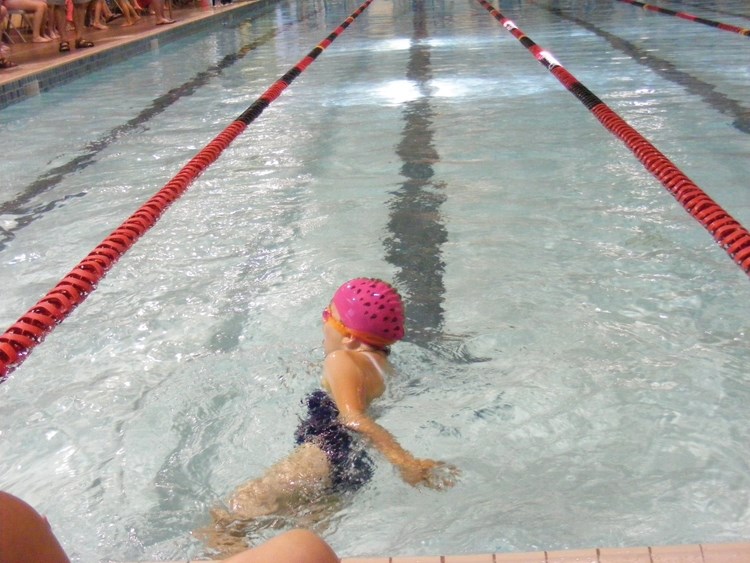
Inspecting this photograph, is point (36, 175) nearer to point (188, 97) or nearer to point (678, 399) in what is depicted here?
point (188, 97)

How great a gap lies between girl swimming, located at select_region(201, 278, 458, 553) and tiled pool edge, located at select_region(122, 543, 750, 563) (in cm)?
47

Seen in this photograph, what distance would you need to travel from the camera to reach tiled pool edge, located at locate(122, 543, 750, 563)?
1.50 meters

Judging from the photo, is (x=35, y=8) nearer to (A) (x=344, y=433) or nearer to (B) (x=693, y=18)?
(B) (x=693, y=18)

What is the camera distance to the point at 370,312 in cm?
224

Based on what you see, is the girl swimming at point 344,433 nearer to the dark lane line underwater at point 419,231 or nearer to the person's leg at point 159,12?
the dark lane line underwater at point 419,231

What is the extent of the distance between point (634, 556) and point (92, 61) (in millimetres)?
9345

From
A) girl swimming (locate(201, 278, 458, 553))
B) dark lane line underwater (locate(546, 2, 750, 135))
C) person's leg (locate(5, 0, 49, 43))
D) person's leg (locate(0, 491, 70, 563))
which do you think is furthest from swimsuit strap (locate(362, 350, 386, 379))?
person's leg (locate(5, 0, 49, 43))

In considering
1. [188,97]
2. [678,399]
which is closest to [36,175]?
[188,97]

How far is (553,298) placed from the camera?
3.23 metres

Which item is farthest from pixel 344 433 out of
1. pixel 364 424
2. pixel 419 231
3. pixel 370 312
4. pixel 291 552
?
pixel 419 231

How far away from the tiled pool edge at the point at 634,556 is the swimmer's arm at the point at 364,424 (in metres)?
0.45

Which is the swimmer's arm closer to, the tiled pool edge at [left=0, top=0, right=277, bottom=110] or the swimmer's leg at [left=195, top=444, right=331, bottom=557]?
the swimmer's leg at [left=195, top=444, right=331, bottom=557]

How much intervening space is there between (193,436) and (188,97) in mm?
6021

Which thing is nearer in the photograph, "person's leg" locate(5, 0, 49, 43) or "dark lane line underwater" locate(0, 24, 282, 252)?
"dark lane line underwater" locate(0, 24, 282, 252)
